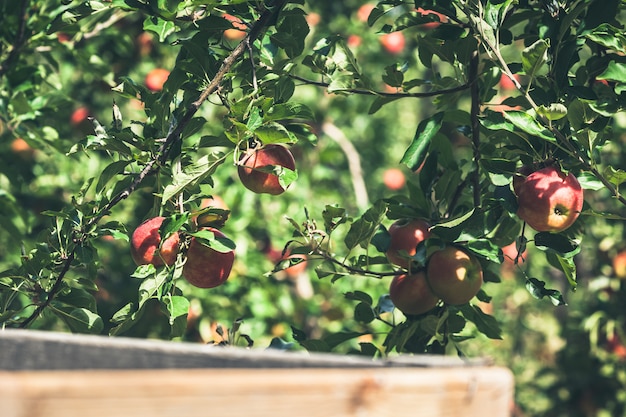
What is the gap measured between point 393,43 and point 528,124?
2910mm

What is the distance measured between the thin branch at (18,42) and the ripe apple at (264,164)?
88cm

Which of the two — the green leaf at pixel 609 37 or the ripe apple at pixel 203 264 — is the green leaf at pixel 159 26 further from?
the green leaf at pixel 609 37

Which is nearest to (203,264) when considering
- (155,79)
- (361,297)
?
(361,297)

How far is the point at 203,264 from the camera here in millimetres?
1395

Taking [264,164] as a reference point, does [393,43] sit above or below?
below

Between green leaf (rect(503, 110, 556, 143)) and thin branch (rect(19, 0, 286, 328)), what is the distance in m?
0.44

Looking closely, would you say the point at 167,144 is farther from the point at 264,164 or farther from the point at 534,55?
the point at 534,55

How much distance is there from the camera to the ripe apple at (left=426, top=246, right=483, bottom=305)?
1.41 m

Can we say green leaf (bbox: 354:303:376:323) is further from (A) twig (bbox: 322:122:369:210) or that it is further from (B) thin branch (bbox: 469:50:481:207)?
(A) twig (bbox: 322:122:369:210)

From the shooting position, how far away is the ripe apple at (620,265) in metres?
3.17

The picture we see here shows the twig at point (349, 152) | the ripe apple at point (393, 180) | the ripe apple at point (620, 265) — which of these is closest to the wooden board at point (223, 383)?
the ripe apple at point (620, 265)

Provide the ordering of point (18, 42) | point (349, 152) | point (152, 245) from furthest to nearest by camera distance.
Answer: point (349, 152) → point (18, 42) → point (152, 245)

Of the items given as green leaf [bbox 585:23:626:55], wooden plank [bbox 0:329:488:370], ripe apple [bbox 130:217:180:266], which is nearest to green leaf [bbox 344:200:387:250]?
ripe apple [bbox 130:217:180:266]

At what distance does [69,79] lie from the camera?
328 cm
